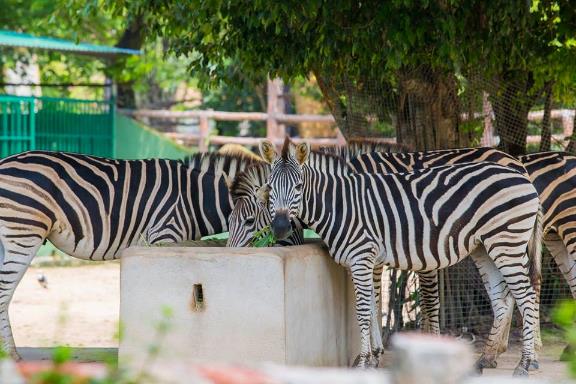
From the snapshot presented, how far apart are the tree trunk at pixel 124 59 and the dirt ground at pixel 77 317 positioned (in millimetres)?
3910

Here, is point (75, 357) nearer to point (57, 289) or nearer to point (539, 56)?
point (539, 56)

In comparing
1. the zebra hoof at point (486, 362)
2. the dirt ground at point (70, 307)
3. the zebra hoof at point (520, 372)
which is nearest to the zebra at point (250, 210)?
the zebra hoof at point (486, 362)

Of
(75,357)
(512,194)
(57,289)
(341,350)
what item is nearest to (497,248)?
(512,194)

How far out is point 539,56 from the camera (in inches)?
368

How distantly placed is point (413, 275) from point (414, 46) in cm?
262

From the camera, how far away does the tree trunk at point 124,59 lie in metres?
18.1

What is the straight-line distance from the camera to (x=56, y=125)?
16219mm

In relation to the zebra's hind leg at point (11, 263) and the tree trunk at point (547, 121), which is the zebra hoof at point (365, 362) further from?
the tree trunk at point (547, 121)

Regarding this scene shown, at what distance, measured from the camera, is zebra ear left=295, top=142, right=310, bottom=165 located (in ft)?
24.2

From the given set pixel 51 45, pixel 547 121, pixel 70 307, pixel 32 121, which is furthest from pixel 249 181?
pixel 51 45

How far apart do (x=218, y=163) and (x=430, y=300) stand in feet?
7.33

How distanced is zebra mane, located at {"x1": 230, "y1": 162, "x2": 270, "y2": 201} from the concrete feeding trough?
1.17 metres

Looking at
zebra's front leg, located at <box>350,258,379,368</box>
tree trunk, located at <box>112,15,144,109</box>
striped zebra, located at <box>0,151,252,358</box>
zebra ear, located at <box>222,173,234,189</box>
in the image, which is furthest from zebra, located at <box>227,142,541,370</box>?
tree trunk, located at <box>112,15,144,109</box>

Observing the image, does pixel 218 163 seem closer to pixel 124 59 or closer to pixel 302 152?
pixel 302 152
